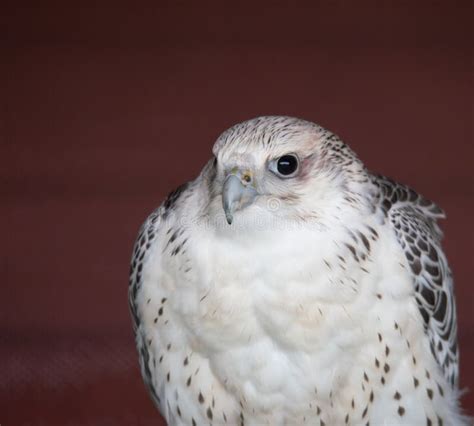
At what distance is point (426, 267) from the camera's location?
6.74 ft

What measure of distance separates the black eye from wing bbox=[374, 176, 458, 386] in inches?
10.7

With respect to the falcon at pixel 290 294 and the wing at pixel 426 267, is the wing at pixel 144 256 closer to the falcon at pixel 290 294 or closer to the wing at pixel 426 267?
the falcon at pixel 290 294

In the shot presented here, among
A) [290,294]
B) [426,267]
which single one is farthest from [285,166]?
[426,267]

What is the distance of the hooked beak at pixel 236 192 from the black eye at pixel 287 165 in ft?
0.23

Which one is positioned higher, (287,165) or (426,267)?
(287,165)

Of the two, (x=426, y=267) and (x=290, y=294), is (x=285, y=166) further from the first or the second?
(x=426, y=267)

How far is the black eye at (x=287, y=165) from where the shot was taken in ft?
5.98

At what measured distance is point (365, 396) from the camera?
1.96 meters

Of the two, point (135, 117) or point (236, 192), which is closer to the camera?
point (236, 192)

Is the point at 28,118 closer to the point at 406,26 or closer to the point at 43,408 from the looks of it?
the point at 43,408

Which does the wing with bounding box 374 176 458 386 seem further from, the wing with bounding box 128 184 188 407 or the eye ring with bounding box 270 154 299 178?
the wing with bounding box 128 184 188 407

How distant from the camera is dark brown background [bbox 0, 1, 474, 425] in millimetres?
2898

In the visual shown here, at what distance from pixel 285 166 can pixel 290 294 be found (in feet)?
0.83

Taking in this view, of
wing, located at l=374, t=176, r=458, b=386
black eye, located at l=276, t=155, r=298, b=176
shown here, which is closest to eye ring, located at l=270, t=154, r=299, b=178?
black eye, located at l=276, t=155, r=298, b=176
